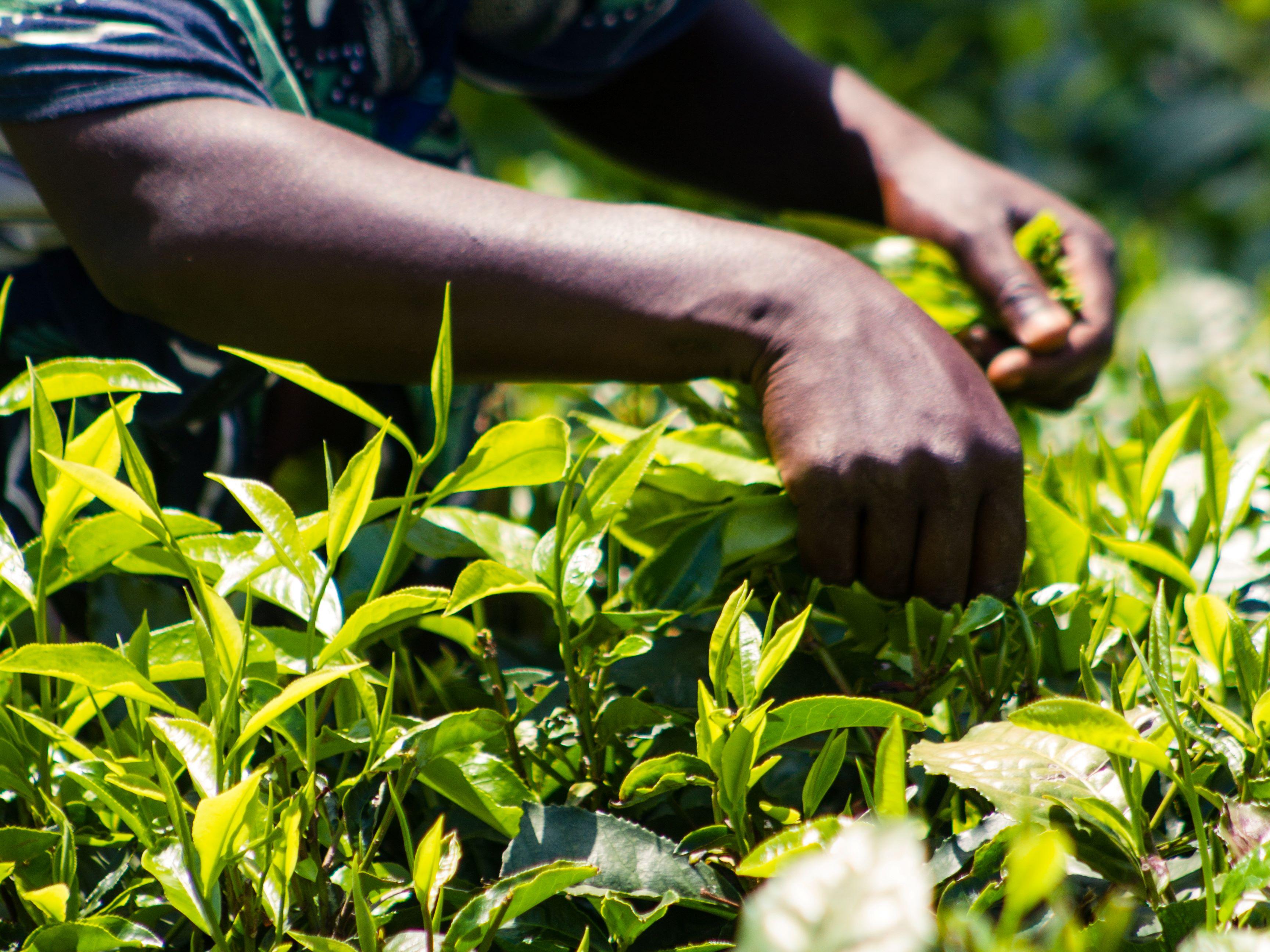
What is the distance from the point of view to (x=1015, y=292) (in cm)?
86

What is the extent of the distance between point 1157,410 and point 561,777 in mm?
559

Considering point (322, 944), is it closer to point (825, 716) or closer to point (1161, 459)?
point (825, 716)

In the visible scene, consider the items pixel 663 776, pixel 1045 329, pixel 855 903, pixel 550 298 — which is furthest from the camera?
pixel 1045 329

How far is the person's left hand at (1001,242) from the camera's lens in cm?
83

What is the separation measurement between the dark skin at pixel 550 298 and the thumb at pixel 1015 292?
25cm

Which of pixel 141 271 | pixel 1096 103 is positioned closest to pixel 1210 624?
pixel 141 271

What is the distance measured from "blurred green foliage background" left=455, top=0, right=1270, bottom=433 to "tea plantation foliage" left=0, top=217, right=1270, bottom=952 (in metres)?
1.51

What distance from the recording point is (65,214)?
0.62m

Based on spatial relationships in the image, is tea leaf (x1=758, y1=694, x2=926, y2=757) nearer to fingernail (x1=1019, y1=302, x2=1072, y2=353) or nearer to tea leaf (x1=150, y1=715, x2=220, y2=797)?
tea leaf (x1=150, y1=715, x2=220, y2=797)

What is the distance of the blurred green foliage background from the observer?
2.31 meters

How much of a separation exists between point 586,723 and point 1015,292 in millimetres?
558

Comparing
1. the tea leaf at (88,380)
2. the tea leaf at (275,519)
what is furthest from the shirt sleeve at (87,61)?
the tea leaf at (275,519)

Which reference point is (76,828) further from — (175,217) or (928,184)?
(928,184)

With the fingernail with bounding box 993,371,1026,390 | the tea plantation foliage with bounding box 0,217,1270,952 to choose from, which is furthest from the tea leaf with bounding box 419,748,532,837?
the fingernail with bounding box 993,371,1026,390
